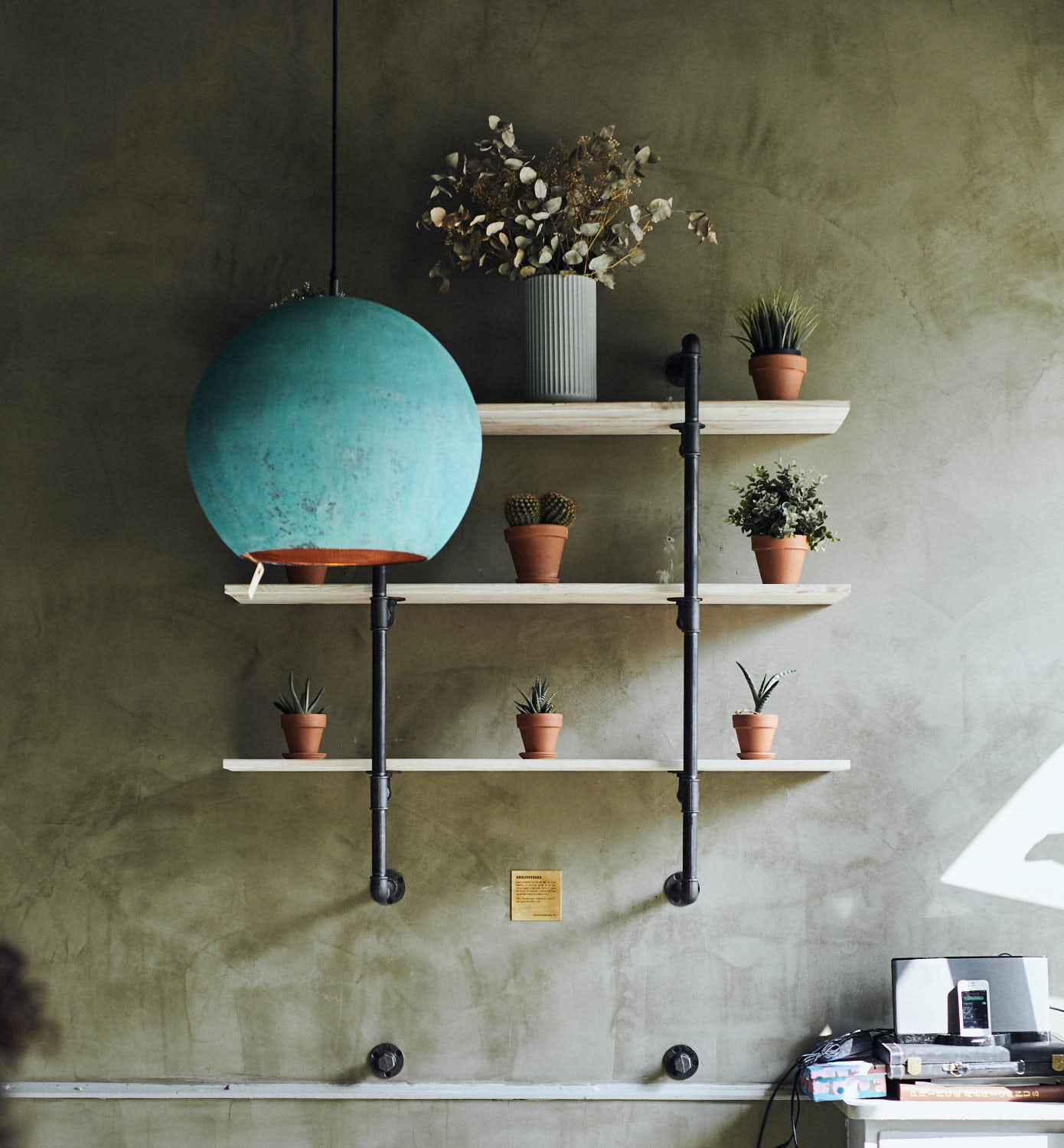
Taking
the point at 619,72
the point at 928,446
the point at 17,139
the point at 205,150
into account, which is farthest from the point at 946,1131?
→ the point at 17,139

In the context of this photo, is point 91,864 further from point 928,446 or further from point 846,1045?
point 928,446

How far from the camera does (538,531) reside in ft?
7.81

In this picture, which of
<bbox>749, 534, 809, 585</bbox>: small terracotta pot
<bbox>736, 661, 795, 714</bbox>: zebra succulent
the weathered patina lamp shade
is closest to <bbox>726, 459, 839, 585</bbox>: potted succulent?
<bbox>749, 534, 809, 585</bbox>: small terracotta pot

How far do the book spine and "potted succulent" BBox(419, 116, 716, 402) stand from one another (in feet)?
5.48

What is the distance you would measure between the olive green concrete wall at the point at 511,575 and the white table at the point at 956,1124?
0.96ft

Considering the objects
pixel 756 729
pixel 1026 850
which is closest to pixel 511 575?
pixel 756 729

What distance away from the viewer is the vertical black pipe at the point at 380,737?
240 centimetres

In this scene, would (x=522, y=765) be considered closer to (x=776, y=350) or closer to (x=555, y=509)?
(x=555, y=509)

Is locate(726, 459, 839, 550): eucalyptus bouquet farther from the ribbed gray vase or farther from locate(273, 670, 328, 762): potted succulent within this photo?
locate(273, 670, 328, 762): potted succulent

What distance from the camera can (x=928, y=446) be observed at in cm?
262

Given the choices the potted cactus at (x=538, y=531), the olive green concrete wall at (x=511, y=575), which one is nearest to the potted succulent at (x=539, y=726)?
the olive green concrete wall at (x=511, y=575)

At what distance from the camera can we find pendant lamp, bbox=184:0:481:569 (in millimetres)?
1080

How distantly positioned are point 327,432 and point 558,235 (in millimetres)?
1531

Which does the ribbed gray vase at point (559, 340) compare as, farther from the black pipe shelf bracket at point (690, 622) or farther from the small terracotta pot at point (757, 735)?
the small terracotta pot at point (757, 735)
